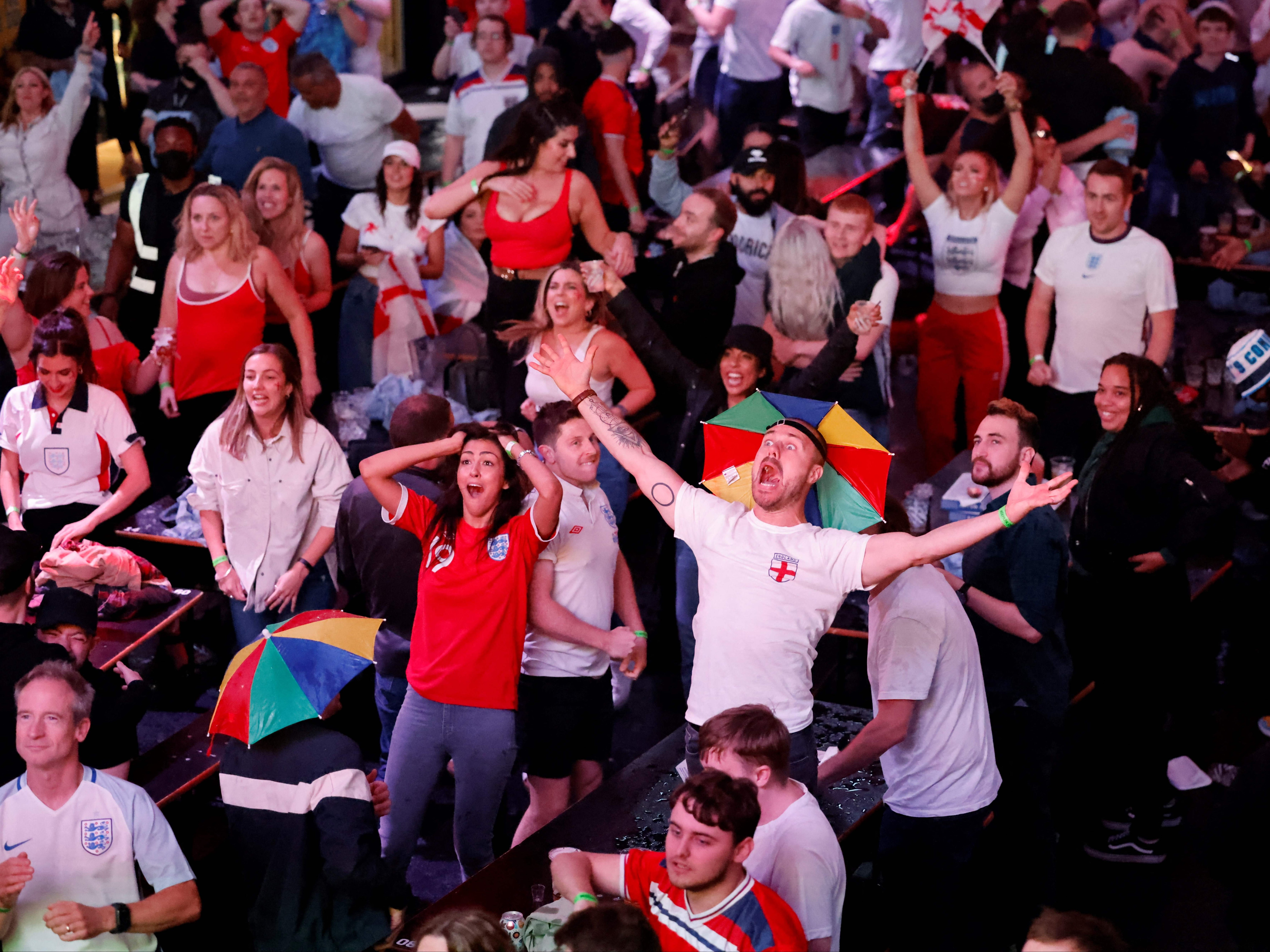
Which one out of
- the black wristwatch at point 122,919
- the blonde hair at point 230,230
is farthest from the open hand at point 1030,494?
the blonde hair at point 230,230

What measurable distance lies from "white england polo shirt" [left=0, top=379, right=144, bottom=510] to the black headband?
2.60 metres

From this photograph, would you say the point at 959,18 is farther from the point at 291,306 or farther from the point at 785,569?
Result: the point at 785,569

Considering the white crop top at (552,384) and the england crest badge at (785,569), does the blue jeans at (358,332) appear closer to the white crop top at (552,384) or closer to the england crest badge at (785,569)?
the white crop top at (552,384)

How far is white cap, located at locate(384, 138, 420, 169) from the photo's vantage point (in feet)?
21.6

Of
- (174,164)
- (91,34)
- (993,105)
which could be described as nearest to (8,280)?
(174,164)

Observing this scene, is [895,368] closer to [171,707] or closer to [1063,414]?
[1063,414]

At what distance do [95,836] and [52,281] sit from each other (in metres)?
2.83

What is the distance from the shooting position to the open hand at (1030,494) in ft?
10.2

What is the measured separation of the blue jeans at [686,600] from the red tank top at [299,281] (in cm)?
228

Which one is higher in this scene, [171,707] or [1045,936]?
[1045,936]

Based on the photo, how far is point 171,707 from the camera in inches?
213

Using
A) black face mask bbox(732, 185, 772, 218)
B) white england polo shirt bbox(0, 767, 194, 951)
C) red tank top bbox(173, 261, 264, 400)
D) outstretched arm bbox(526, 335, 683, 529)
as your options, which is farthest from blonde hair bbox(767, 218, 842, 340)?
white england polo shirt bbox(0, 767, 194, 951)

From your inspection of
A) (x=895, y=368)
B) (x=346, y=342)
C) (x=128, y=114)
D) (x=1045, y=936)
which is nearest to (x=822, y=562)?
(x=1045, y=936)

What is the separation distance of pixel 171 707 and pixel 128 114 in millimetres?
5712
